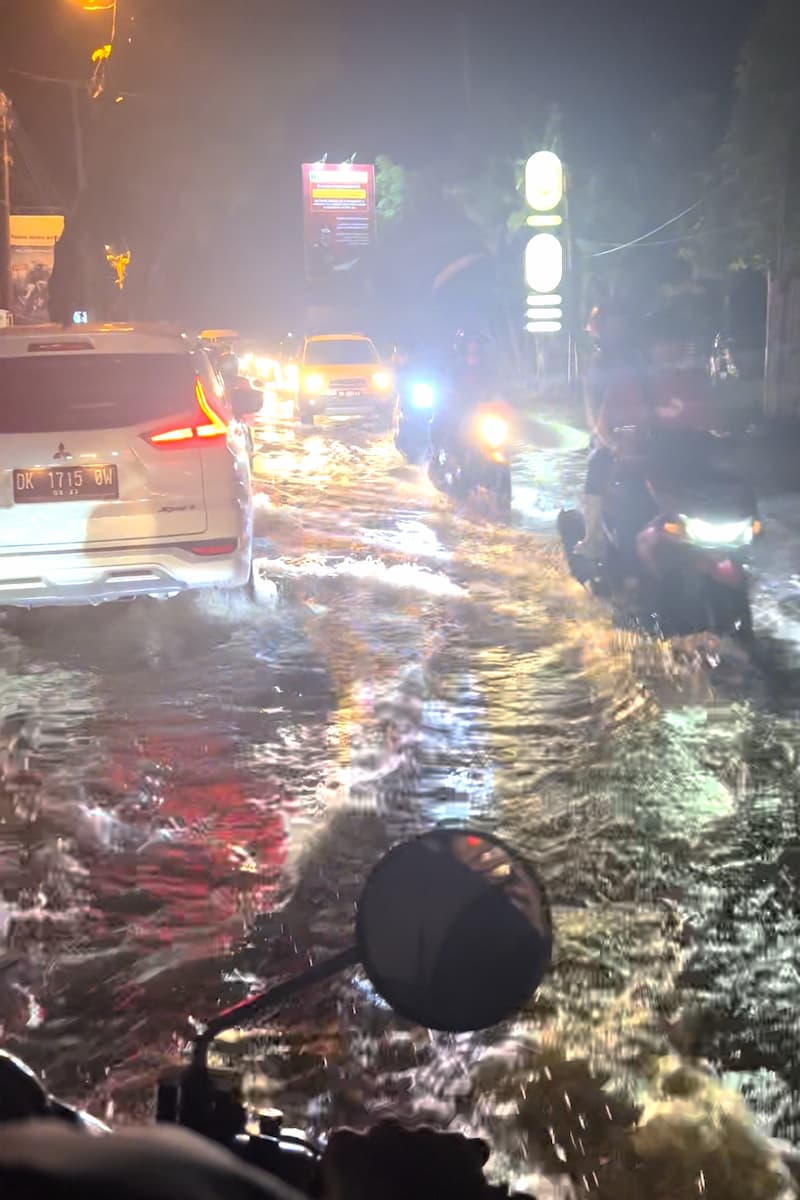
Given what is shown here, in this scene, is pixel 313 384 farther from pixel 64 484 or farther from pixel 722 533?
pixel 722 533

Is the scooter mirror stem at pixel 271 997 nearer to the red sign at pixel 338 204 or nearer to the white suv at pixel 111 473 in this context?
the white suv at pixel 111 473

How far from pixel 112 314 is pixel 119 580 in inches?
1637

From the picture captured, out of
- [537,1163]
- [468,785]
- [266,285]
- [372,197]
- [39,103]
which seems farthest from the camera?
[266,285]

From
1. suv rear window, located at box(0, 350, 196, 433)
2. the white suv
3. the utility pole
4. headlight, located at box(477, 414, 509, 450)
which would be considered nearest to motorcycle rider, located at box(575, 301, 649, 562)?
the white suv

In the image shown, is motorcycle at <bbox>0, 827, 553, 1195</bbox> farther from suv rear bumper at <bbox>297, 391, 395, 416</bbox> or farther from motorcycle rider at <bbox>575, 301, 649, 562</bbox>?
suv rear bumper at <bbox>297, 391, 395, 416</bbox>

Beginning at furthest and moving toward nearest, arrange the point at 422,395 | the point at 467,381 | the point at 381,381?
the point at 381,381 < the point at 422,395 < the point at 467,381

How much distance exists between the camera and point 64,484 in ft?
25.7

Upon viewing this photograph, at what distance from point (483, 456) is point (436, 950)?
12577 mm

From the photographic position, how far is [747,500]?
25.4 ft

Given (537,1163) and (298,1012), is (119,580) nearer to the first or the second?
(298,1012)

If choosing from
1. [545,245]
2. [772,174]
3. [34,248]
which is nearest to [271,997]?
[545,245]

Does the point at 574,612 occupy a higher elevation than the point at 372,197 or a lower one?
lower

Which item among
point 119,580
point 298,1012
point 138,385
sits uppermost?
point 138,385

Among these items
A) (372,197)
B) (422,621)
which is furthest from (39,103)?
(422,621)
